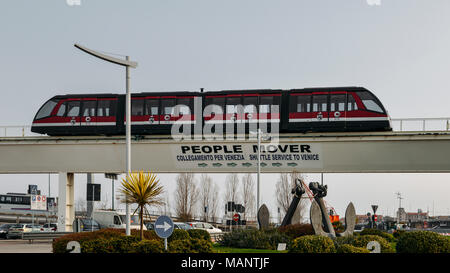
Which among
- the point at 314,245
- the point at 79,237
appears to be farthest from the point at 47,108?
the point at 314,245

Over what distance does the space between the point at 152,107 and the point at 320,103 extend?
37.2 feet

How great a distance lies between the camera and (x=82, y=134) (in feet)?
130

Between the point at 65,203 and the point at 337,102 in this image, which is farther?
the point at 65,203

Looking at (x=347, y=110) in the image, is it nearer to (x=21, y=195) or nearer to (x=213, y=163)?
(x=213, y=163)

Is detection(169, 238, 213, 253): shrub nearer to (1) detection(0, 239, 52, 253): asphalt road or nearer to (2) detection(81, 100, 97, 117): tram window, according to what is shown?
(1) detection(0, 239, 52, 253): asphalt road

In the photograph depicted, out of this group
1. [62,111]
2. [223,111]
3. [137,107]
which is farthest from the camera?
[62,111]

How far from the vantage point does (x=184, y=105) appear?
38.0 meters

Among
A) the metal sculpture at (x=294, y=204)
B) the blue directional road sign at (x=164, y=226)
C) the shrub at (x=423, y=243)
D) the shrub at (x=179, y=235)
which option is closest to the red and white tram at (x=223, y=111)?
the metal sculpture at (x=294, y=204)

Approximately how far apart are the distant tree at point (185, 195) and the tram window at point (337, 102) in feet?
111

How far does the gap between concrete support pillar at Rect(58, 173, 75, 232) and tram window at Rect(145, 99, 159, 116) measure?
6.90 m

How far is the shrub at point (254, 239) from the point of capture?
89.1 ft

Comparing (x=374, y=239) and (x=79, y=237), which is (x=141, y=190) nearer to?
(x=79, y=237)

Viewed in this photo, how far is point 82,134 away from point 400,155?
852 inches

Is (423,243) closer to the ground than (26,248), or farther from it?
farther from it
